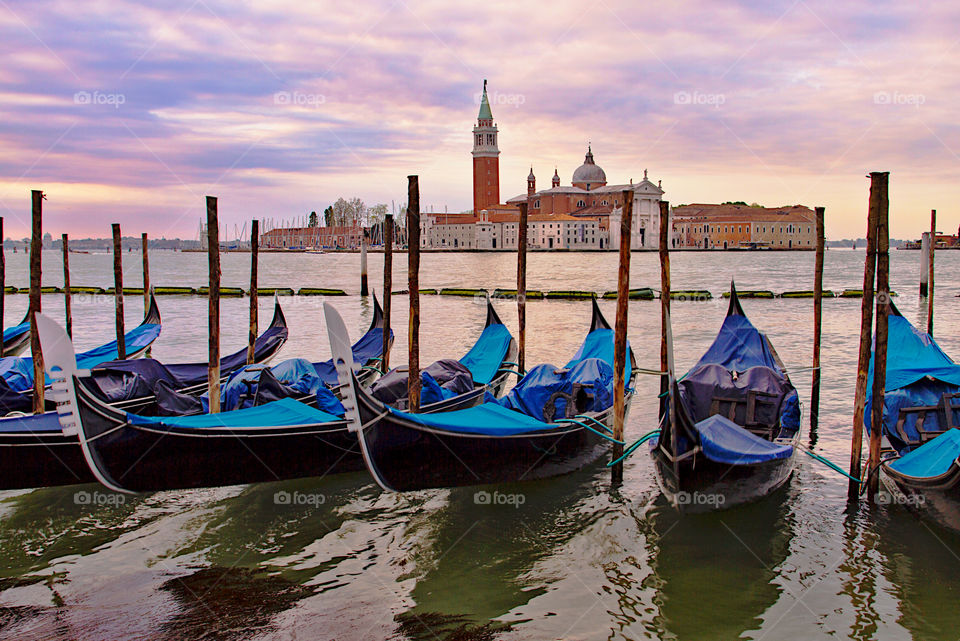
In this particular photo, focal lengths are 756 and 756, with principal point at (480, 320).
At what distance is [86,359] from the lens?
23.7ft

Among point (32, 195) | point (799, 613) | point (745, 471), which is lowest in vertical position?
point (799, 613)

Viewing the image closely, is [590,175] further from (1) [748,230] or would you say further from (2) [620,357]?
(2) [620,357]

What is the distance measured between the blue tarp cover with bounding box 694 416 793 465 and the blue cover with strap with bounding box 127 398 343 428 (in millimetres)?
2169

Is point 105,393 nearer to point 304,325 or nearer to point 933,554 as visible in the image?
point 933,554

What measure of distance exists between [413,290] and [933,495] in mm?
3653

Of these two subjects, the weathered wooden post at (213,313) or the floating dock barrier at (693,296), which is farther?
the floating dock barrier at (693,296)

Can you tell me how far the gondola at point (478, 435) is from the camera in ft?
13.0

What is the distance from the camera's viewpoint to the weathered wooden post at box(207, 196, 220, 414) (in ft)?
18.4

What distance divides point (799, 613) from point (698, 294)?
1707 cm

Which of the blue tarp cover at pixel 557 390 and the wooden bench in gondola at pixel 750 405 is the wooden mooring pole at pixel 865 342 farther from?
the blue tarp cover at pixel 557 390

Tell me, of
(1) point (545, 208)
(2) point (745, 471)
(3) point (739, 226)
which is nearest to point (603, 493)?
(2) point (745, 471)

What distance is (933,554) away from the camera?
3.96 metres

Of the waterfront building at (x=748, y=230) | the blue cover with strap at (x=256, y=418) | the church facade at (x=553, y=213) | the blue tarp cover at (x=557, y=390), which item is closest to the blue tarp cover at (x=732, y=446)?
the blue tarp cover at (x=557, y=390)

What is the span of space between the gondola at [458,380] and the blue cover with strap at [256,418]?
3.41 ft
